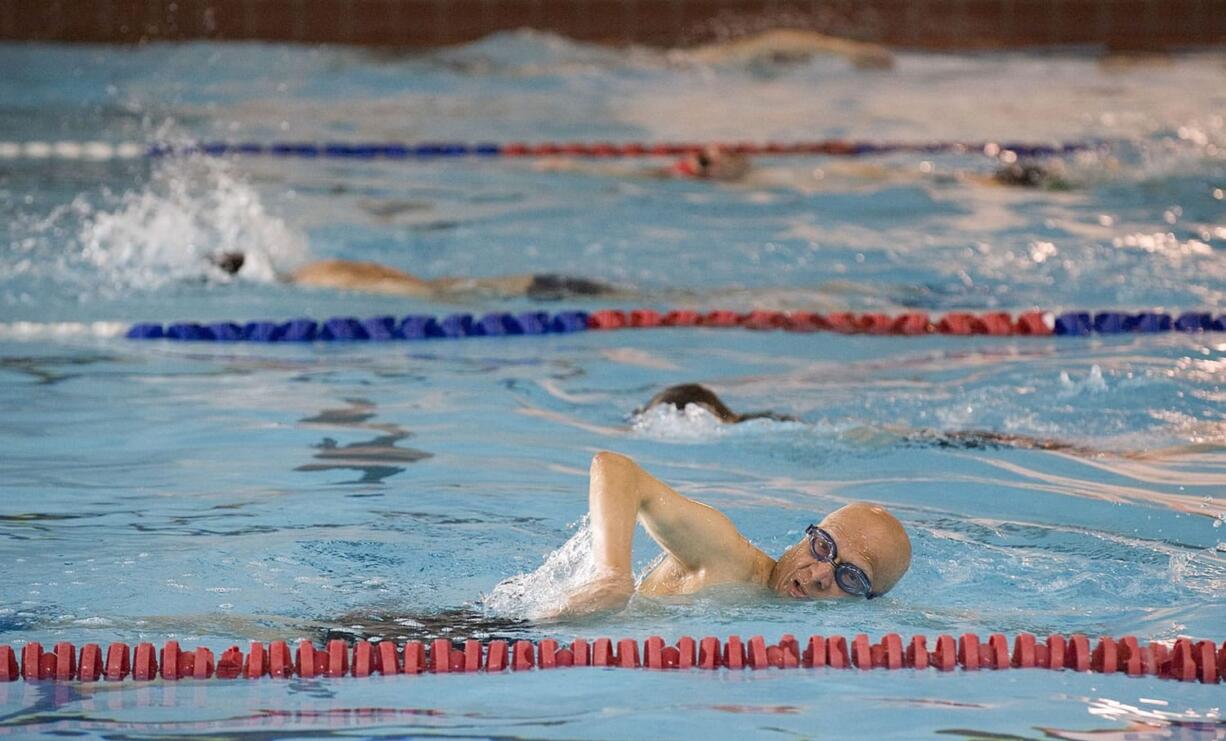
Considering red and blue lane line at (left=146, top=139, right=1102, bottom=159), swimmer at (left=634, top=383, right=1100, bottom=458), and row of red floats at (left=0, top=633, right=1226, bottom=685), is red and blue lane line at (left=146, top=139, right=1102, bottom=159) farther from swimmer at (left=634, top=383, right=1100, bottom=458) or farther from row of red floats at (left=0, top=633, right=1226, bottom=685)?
row of red floats at (left=0, top=633, right=1226, bottom=685)

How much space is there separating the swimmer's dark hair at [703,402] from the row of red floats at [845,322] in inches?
64.6

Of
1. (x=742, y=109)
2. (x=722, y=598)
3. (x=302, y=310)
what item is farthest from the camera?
(x=742, y=109)

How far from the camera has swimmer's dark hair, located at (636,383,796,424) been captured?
194 inches

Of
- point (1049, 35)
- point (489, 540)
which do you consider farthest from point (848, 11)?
point (489, 540)

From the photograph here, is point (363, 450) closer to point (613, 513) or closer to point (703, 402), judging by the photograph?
point (703, 402)

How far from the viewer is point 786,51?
1664 cm

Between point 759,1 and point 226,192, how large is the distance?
358 inches

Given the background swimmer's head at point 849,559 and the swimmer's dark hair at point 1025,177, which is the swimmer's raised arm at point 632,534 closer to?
the background swimmer's head at point 849,559

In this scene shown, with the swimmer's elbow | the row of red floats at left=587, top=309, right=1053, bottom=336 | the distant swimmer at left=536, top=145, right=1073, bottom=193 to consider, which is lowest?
the row of red floats at left=587, top=309, right=1053, bottom=336

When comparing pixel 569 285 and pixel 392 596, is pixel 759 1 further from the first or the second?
pixel 392 596

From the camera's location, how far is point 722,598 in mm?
3363

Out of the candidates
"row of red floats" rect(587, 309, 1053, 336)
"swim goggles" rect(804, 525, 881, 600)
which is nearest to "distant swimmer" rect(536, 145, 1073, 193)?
"row of red floats" rect(587, 309, 1053, 336)

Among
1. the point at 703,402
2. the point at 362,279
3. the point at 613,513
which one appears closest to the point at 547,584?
the point at 613,513

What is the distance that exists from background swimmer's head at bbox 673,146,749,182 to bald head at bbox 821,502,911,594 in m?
6.79
